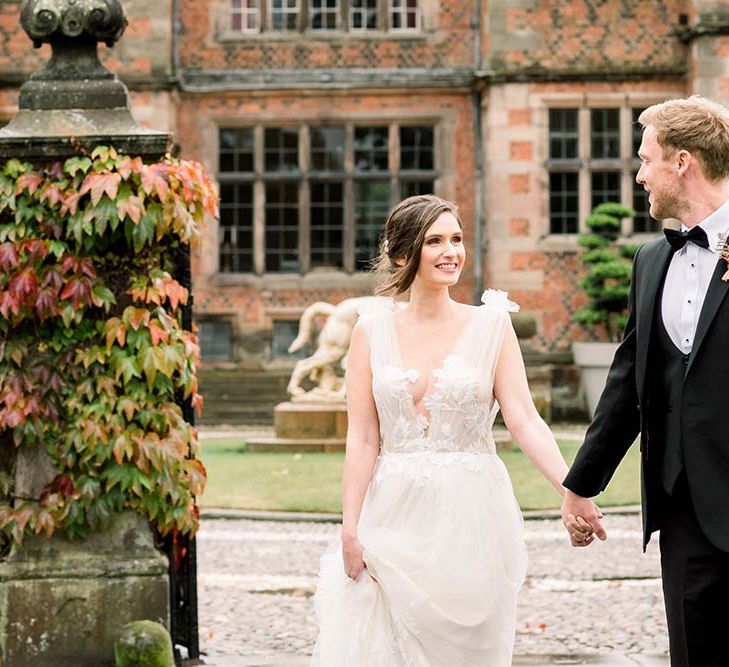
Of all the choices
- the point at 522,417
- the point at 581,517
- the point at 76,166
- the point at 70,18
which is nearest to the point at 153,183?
the point at 76,166

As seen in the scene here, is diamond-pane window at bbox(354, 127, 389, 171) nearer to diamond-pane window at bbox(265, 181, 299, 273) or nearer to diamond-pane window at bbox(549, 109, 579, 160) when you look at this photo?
diamond-pane window at bbox(265, 181, 299, 273)

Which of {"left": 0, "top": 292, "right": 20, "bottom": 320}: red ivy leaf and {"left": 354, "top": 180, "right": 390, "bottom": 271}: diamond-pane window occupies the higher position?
{"left": 354, "top": 180, "right": 390, "bottom": 271}: diamond-pane window

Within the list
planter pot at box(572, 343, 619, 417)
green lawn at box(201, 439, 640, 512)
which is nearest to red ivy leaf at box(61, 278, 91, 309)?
green lawn at box(201, 439, 640, 512)

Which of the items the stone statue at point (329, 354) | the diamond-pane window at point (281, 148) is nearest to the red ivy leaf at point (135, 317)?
the stone statue at point (329, 354)

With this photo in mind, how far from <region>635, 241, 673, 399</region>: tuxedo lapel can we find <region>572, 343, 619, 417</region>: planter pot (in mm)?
15636

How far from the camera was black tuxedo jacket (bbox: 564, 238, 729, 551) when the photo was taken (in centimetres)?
334

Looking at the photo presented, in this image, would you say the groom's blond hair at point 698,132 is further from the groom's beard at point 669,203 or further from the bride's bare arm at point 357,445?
the bride's bare arm at point 357,445

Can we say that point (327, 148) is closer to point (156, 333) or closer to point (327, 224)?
point (327, 224)

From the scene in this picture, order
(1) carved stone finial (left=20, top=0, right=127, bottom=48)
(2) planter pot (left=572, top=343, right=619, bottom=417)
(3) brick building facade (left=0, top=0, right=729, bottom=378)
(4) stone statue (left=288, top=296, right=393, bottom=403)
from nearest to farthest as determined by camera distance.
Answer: (1) carved stone finial (left=20, top=0, right=127, bottom=48), (4) stone statue (left=288, top=296, right=393, bottom=403), (2) planter pot (left=572, top=343, right=619, bottom=417), (3) brick building facade (left=0, top=0, right=729, bottom=378)

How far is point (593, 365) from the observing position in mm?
19375

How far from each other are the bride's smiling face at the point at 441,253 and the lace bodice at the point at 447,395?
164mm

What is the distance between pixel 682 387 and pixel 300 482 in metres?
9.18

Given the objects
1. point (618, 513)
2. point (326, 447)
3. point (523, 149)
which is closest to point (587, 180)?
point (523, 149)

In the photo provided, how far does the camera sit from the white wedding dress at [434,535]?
3803 mm
